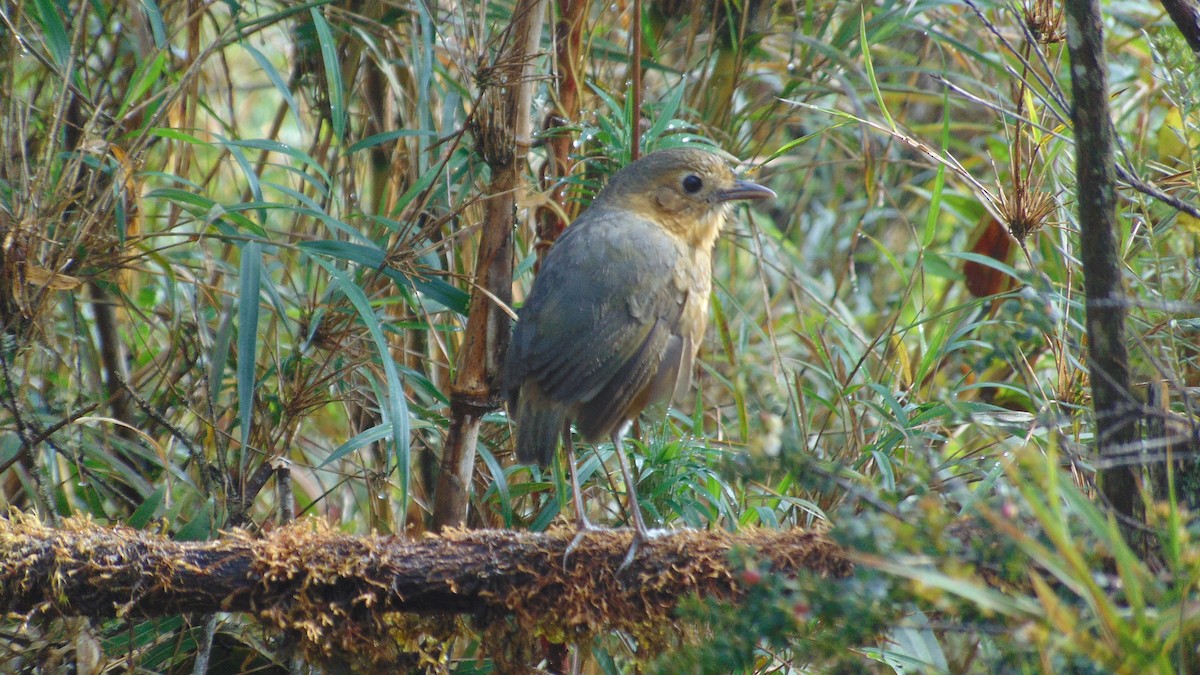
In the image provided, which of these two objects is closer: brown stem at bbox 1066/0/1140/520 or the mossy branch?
brown stem at bbox 1066/0/1140/520

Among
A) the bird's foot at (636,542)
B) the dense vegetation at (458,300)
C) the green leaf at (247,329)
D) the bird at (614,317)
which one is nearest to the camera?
the bird's foot at (636,542)

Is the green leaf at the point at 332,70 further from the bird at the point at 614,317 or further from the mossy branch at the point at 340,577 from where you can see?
the mossy branch at the point at 340,577

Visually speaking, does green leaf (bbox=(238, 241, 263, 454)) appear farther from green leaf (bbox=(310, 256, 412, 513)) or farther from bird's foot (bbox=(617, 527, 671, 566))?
bird's foot (bbox=(617, 527, 671, 566))

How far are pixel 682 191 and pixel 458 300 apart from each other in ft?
2.82

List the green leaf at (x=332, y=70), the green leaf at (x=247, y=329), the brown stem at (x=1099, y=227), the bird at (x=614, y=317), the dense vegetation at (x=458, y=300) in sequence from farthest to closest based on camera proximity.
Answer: the green leaf at (x=332, y=70), the bird at (x=614, y=317), the green leaf at (x=247, y=329), the dense vegetation at (x=458, y=300), the brown stem at (x=1099, y=227)

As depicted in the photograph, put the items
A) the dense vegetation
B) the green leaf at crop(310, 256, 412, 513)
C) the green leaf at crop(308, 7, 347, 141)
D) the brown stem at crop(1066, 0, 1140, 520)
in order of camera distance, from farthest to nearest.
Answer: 1. the green leaf at crop(308, 7, 347, 141)
2. the green leaf at crop(310, 256, 412, 513)
3. the dense vegetation
4. the brown stem at crop(1066, 0, 1140, 520)

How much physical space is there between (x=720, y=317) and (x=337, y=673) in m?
2.17

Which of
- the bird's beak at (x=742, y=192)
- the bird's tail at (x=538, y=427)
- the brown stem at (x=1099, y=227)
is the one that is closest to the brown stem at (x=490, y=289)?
the bird's tail at (x=538, y=427)

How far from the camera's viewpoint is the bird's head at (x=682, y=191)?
3.48 m

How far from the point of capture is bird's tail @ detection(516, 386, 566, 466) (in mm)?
Result: 3119

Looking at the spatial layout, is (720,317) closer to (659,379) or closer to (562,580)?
(659,379)

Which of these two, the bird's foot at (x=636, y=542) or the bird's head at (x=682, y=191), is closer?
the bird's foot at (x=636, y=542)

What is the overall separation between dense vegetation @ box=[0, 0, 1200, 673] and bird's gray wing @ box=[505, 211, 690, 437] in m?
0.22

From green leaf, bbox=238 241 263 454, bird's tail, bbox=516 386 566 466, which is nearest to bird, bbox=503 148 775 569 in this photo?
bird's tail, bbox=516 386 566 466
